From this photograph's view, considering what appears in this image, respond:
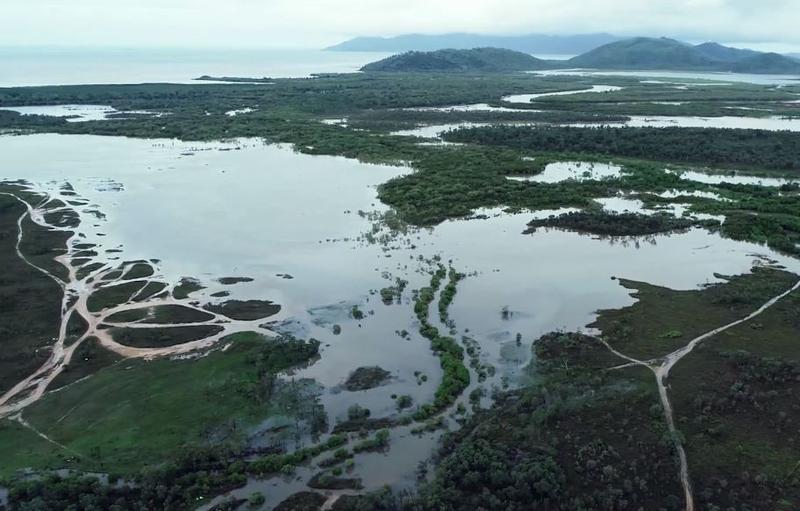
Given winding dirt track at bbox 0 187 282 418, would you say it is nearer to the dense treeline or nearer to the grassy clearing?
the grassy clearing

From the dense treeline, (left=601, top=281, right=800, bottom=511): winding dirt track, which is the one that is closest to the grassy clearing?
(left=601, top=281, right=800, bottom=511): winding dirt track

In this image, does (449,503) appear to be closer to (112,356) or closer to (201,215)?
(112,356)

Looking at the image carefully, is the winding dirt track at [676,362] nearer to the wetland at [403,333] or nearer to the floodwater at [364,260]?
the wetland at [403,333]

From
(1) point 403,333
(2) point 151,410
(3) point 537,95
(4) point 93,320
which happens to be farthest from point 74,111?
(2) point 151,410

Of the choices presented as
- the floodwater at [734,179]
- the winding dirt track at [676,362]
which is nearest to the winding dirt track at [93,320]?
the winding dirt track at [676,362]

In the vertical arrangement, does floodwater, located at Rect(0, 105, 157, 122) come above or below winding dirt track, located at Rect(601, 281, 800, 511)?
above

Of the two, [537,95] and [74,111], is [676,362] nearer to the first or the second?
[74,111]
